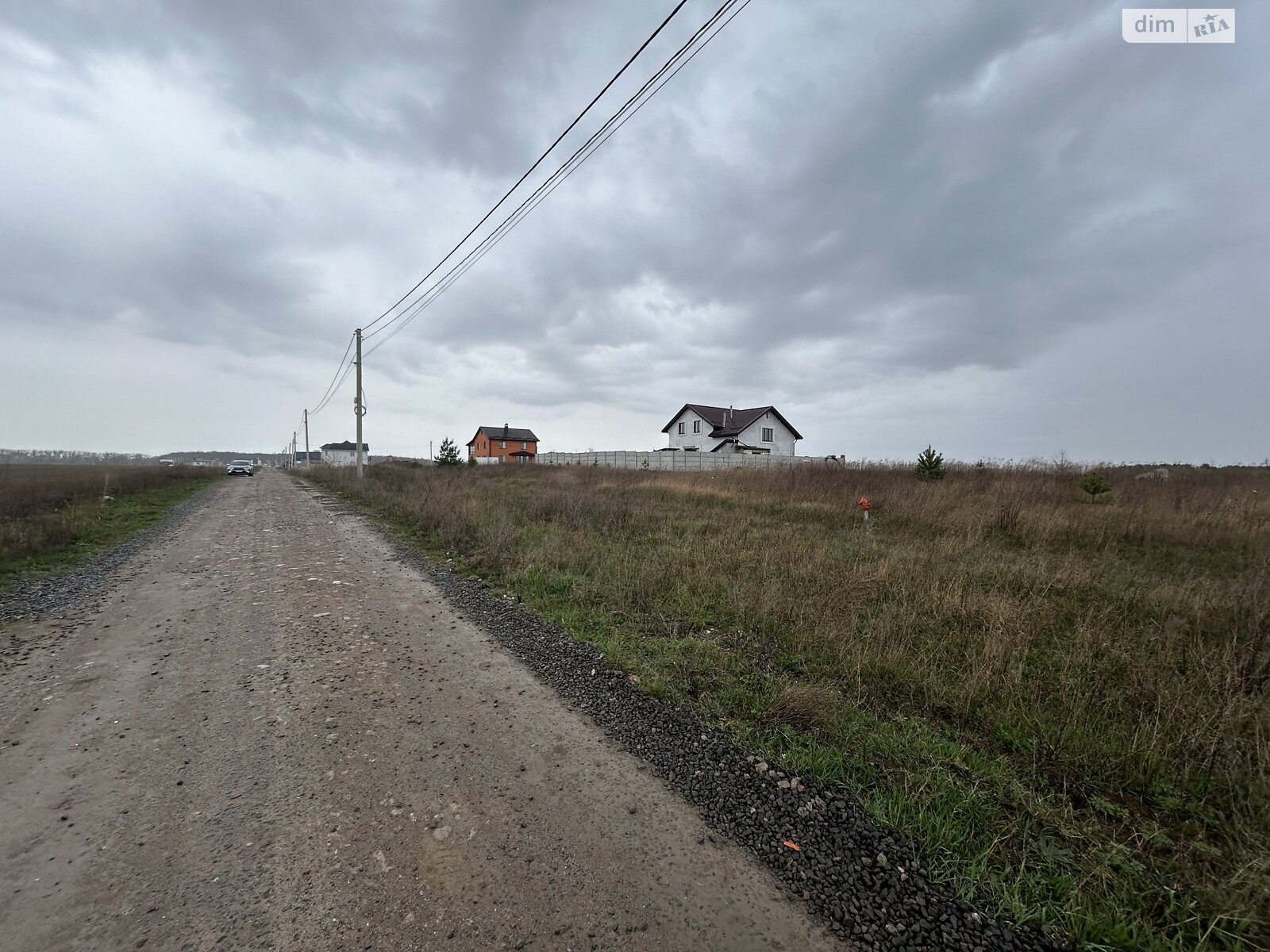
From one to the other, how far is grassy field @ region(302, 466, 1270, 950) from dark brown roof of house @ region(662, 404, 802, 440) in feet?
129

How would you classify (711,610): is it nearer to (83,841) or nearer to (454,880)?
(454,880)

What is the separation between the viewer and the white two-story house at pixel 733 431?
48688mm

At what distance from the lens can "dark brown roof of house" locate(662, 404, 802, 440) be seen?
1948 inches

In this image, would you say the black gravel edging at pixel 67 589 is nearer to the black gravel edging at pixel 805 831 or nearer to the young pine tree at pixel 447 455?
the black gravel edging at pixel 805 831

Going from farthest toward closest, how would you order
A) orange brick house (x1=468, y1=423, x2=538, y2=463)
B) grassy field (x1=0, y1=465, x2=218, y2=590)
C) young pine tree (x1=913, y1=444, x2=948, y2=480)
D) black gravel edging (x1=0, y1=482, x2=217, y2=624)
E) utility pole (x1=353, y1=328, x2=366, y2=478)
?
orange brick house (x1=468, y1=423, x2=538, y2=463) → utility pole (x1=353, y1=328, x2=366, y2=478) → young pine tree (x1=913, y1=444, x2=948, y2=480) → grassy field (x1=0, y1=465, x2=218, y2=590) → black gravel edging (x1=0, y1=482, x2=217, y2=624)

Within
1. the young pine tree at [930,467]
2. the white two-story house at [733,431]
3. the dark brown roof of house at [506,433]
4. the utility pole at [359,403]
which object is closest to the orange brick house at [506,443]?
the dark brown roof of house at [506,433]

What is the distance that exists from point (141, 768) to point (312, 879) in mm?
1618

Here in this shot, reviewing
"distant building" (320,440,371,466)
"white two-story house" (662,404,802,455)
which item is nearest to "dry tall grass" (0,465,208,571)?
"white two-story house" (662,404,802,455)

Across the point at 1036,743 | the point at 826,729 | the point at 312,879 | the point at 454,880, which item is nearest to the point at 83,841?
the point at 312,879

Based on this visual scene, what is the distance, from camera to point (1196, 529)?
9.77 meters

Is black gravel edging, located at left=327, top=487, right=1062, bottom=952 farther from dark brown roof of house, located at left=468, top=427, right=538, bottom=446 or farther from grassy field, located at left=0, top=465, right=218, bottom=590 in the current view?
dark brown roof of house, located at left=468, top=427, right=538, bottom=446

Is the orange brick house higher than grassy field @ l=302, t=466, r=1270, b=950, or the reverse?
the orange brick house

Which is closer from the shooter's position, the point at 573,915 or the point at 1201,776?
the point at 573,915

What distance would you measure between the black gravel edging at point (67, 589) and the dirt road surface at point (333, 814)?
3.95 feet
